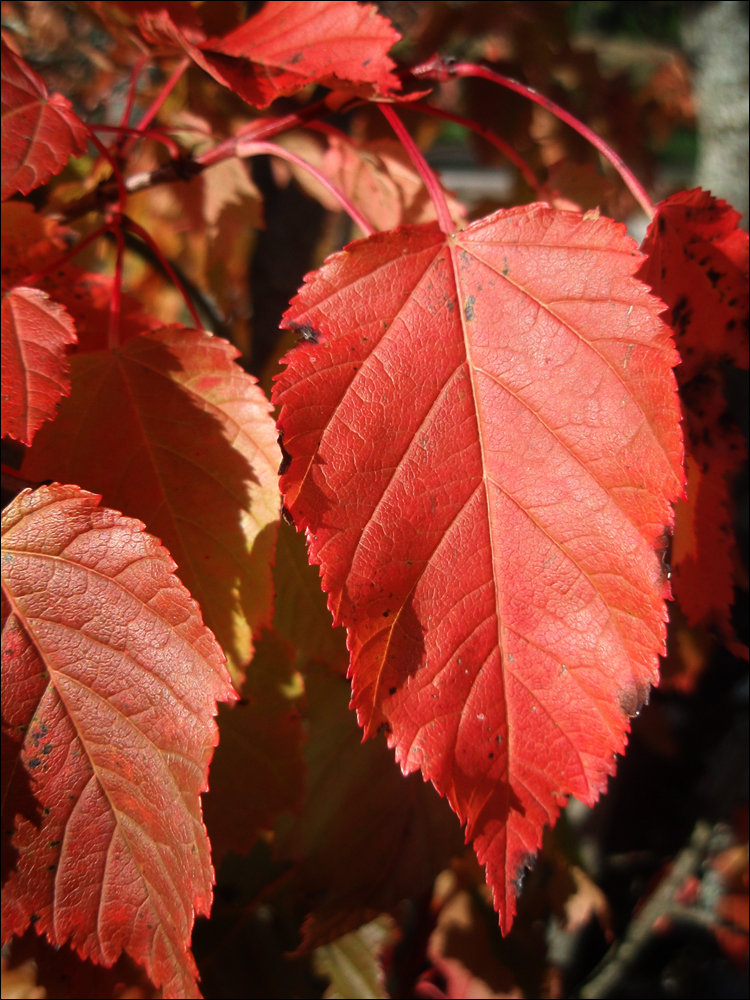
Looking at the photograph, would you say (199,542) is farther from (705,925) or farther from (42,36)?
(42,36)

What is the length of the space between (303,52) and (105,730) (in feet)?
1.39

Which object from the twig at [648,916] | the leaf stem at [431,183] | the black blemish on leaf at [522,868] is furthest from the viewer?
the twig at [648,916]

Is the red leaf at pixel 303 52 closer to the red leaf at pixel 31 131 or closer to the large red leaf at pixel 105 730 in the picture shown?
the red leaf at pixel 31 131

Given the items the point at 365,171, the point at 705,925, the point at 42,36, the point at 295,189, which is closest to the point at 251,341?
Result: the point at 295,189

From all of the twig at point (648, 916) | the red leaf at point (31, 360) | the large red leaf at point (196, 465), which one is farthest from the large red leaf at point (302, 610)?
the twig at point (648, 916)

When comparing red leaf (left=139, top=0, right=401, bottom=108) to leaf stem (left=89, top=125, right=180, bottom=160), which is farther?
leaf stem (left=89, top=125, right=180, bottom=160)

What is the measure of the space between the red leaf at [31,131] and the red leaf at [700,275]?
35cm

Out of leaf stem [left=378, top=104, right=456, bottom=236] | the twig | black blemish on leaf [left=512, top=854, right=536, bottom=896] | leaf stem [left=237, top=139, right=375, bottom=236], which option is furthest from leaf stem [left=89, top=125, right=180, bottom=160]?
the twig

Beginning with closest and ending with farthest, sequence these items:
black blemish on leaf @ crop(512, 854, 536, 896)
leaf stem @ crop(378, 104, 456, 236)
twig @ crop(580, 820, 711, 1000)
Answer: black blemish on leaf @ crop(512, 854, 536, 896), leaf stem @ crop(378, 104, 456, 236), twig @ crop(580, 820, 711, 1000)

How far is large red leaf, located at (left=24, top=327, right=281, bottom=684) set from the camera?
425mm

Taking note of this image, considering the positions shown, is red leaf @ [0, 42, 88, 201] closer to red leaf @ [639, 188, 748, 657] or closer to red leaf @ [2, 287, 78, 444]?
red leaf @ [2, 287, 78, 444]

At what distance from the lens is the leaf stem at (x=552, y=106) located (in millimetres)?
477

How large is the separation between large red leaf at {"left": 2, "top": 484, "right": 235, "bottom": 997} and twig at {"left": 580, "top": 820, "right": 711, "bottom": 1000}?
587 mm

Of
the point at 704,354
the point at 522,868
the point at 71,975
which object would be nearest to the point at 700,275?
the point at 704,354
